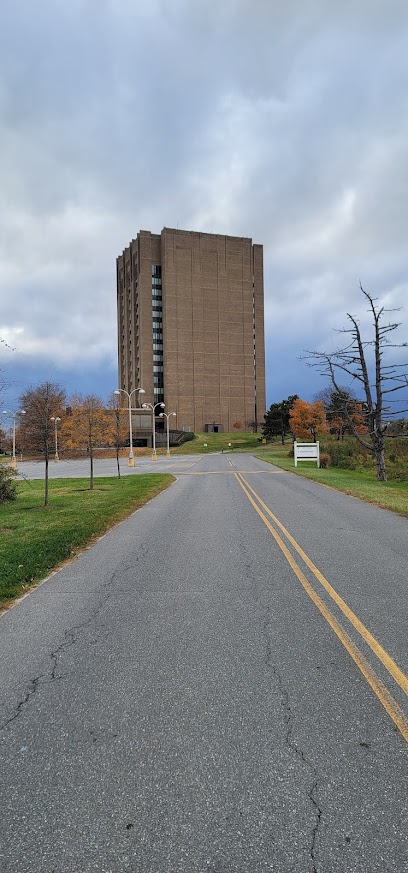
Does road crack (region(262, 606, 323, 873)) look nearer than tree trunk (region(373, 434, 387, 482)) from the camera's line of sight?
Yes

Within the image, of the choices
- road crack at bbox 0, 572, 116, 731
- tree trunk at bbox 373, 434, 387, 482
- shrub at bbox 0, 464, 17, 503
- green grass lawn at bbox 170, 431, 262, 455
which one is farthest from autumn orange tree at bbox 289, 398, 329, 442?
road crack at bbox 0, 572, 116, 731

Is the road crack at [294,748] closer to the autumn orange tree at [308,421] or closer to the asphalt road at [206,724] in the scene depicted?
the asphalt road at [206,724]

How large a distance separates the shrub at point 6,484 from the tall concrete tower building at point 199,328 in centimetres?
9866

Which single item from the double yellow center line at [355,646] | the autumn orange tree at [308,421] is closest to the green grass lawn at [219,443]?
the autumn orange tree at [308,421]

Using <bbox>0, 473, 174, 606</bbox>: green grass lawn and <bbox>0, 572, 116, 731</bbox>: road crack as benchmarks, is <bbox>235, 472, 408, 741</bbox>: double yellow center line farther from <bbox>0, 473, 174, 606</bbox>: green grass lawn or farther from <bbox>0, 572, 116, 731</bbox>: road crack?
<bbox>0, 473, 174, 606</bbox>: green grass lawn

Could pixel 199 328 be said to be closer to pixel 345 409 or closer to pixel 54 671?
pixel 345 409

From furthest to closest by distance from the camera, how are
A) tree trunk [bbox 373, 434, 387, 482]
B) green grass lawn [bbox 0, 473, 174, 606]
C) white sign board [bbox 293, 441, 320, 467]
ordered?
white sign board [bbox 293, 441, 320, 467] < tree trunk [bbox 373, 434, 387, 482] < green grass lawn [bbox 0, 473, 174, 606]

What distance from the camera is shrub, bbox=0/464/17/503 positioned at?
1509cm

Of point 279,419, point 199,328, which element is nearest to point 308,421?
point 279,419

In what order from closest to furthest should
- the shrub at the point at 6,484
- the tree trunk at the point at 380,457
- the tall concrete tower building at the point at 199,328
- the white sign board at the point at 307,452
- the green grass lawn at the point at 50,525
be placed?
the green grass lawn at the point at 50,525 < the shrub at the point at 6,484 < the tree trunk at the point at 380,457 < the white sign board at the point at 307,452 < the tall concrete tower building at the point at 199,328

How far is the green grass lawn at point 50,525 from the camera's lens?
24.1 feet

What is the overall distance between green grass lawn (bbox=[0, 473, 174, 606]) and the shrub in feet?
0.87

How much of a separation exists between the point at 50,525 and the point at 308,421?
184 ft

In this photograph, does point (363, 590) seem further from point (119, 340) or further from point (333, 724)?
point (119, 340)
